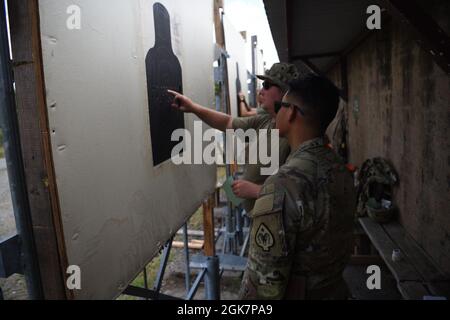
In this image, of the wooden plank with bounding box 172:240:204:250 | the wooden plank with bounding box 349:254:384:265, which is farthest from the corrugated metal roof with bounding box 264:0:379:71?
the wooden plank with bounding box 172:240:204:250

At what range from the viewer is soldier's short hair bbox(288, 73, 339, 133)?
59.8 inches

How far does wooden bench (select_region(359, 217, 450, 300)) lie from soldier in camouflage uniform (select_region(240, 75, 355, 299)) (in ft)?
3.07

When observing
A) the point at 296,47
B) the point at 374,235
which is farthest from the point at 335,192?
the point at 296,47

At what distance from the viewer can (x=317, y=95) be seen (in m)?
1.52

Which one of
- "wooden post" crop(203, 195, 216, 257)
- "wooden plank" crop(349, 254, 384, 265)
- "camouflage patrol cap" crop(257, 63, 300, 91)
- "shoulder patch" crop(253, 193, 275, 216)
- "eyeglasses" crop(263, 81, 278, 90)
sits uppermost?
"camouflage patrol cap" crop(257, 63, 300, 91)

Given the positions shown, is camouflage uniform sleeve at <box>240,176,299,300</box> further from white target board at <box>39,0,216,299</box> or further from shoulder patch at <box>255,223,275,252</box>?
white target board at <box>39,0,216,299</box>

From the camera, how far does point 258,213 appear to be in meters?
1.38

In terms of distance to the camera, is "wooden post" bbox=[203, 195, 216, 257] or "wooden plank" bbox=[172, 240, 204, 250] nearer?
"wooden post" bbox=[203, 195, 216, 257]

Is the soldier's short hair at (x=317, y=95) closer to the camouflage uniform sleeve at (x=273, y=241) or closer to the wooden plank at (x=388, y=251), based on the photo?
the camouflage uniform sleeve at (x=273, y=241)

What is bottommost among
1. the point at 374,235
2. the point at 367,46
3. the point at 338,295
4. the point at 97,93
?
the point at 374,235
